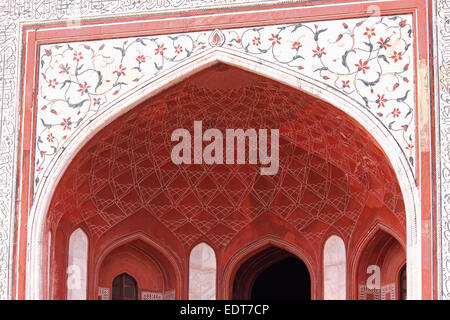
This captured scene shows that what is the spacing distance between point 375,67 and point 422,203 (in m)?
1.18

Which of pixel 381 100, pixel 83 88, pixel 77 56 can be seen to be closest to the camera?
pixel 381 100

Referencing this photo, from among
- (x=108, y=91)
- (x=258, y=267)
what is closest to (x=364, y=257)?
(x=258, y=267)

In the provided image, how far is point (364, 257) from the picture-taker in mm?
9641

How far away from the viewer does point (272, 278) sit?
11.7 metres

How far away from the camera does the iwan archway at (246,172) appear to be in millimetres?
8398

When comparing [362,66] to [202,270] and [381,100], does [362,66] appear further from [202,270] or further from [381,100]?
[202,270]

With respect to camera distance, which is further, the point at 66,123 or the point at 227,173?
the point at 227,173

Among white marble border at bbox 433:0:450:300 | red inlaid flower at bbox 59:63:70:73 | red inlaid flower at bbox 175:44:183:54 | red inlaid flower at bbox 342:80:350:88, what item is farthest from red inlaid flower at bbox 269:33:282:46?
red inlaid flower at bbox 59:63:70:73

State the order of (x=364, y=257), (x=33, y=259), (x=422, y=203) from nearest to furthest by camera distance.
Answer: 1. (x=422, y=203)
2. (x=33, y=259)
3. (x=364, y=257)

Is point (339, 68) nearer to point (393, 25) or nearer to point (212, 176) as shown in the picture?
point (393, 25)

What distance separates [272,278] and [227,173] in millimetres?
2155

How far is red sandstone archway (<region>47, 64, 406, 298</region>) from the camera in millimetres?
8898

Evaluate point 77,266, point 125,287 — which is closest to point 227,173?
point 125,287

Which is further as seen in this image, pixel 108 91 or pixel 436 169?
pixel 108 91
